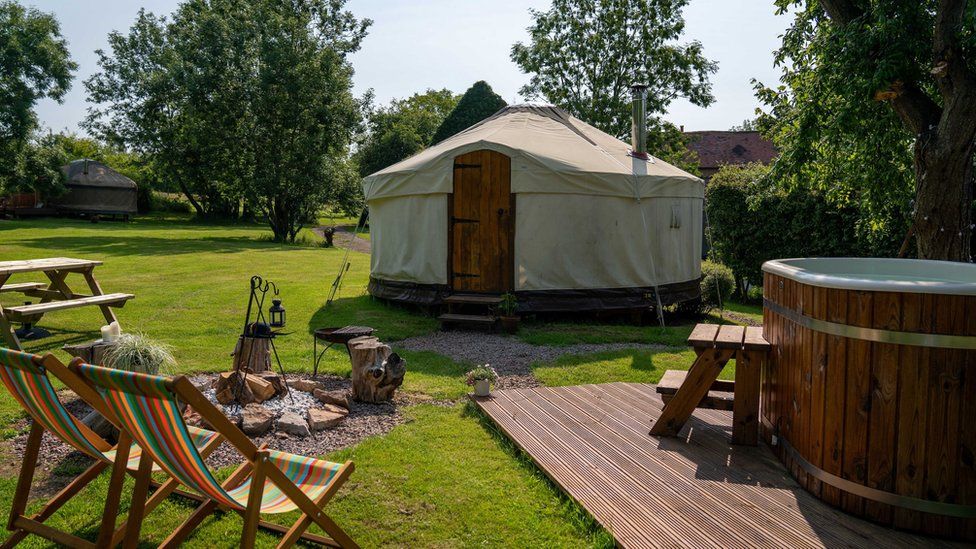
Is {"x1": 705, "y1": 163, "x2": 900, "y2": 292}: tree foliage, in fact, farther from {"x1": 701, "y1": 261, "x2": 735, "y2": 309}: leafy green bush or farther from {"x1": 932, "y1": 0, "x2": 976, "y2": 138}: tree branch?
{"x1": 932, "y1": 0, "x2": 976, "y2": 138}: tree branch

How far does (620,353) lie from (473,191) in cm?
316

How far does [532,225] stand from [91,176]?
27177 millimetres

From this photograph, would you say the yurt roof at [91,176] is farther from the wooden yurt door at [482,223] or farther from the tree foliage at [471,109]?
the wooden yurt door at [482,223]

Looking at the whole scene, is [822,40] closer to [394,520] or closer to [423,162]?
[423,162]

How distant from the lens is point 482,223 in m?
Result: 8.99

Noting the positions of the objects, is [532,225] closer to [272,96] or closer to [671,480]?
[671,480]

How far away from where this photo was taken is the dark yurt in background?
93.9ft

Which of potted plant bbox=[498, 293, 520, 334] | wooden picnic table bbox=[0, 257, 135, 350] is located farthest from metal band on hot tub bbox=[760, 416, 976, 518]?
wooden picnic table bbox=[0, 257, 135, 350]

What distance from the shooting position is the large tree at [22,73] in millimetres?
24344

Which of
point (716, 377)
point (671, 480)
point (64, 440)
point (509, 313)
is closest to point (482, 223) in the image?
point (509, 313)

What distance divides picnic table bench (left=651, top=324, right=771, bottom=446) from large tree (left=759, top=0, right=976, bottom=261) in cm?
332

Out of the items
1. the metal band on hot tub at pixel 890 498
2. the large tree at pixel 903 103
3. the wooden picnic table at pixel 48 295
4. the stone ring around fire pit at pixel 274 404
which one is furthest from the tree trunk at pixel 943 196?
the wooden picnic table at pixel 48 295

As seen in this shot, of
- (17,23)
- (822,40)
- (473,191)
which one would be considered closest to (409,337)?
(473,191)

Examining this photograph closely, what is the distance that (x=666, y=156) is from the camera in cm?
2281
